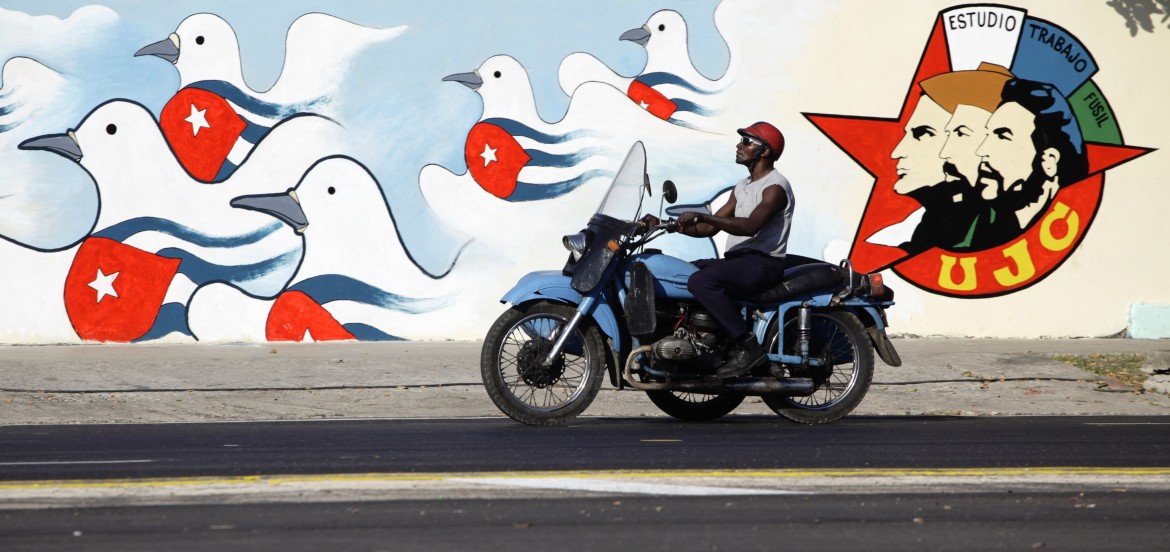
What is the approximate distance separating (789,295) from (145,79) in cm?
732

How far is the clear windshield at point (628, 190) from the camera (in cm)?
796

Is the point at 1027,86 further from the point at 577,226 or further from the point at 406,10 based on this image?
the point at 406,10

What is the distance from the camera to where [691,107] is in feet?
43.1

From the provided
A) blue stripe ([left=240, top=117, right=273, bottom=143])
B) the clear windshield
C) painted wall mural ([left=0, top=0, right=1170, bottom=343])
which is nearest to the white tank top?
the clear windshield

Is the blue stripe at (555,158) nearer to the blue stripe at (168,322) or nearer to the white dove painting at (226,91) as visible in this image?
the white dove painting at (226,91)

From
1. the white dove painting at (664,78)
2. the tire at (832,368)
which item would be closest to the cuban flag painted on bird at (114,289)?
the white dove painting at (664,78)

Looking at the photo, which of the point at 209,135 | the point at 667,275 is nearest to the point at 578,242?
the point at 667,275

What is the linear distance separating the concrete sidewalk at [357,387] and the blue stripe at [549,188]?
68.5 inches

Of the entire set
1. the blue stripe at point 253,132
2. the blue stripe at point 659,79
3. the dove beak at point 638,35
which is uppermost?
the dove beak at point 638,35

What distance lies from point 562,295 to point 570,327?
0.20 m

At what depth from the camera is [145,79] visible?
42.0ft

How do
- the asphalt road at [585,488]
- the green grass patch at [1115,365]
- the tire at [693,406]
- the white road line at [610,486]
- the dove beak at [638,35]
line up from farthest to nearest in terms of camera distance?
the dove beak at [638,35] → the green grass patch at [1115,365] → the tire at [693,406] → the white road line at [610,486] → the asphalt road at [585,488]

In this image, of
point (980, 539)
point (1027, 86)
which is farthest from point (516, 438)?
point (1027, 86)

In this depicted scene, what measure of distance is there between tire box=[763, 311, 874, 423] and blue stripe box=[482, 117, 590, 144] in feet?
17.4
